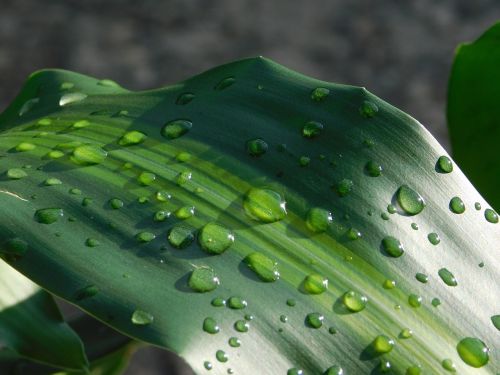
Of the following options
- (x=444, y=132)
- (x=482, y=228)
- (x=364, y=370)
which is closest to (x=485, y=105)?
(x=482, y=228)

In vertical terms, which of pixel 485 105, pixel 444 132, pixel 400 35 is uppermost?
pixel 485 105

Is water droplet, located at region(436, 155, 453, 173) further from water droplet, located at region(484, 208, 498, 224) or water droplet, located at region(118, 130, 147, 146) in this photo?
water droplet, located at region(118, 130, 147, 146)

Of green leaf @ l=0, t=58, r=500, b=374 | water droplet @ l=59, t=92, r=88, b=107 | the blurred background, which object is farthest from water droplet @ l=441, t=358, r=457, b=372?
the blurred background

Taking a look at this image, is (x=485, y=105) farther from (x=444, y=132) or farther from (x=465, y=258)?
(x=444, y=132)

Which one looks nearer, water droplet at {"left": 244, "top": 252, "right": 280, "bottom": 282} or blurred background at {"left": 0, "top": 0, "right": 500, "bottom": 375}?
water droplet at {"left": 244, "top": 252, "right": 280, "bottom": 282}

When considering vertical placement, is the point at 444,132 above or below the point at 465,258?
below

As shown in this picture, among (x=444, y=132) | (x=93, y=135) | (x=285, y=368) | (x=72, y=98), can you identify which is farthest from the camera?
(x=444, y=132)
